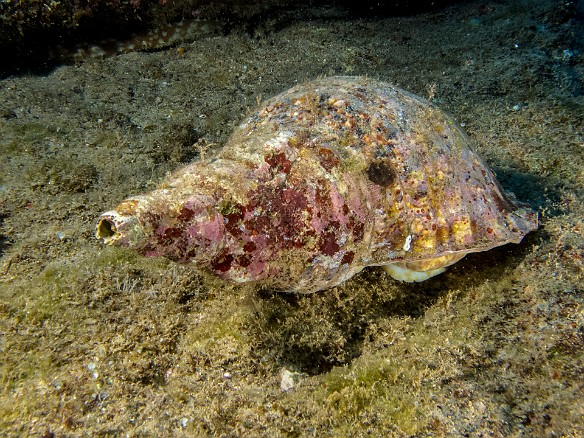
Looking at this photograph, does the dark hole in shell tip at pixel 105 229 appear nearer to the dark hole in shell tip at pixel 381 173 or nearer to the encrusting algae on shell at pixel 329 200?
the encrusting algae on shell at pixel 329 200

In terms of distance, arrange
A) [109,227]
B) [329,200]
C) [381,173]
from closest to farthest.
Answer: [109,227]
[329,200]
[381,173]

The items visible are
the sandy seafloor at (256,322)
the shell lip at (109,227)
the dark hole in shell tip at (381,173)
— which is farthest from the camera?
the dark hole in shell tip at (381,173)

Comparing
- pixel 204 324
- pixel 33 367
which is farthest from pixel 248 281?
pixel 33 367

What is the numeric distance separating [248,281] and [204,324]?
0.58m

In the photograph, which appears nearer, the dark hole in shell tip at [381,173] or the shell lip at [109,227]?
the shell lip at [109,227]

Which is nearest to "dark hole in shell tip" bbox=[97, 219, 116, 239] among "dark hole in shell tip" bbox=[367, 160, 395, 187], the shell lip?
the shell lip

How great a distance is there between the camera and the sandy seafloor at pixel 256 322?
6.91 ft

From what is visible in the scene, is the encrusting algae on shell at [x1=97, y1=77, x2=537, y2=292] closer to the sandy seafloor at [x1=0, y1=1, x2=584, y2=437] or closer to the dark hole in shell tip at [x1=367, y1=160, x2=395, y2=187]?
the dark hole in shell tip at [x1=367, y1=160, x2=395, y2=187]

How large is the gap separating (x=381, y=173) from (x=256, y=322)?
58.1 inches

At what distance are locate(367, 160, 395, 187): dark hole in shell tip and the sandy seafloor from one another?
1015 mm

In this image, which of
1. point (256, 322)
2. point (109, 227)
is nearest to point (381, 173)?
point (256, 322)

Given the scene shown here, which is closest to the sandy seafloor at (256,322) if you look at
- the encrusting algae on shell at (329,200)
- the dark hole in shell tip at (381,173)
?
the encrusting algae on shell at (329,200)

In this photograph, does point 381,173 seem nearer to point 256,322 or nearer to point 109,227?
point 256,322

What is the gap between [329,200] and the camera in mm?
2402
